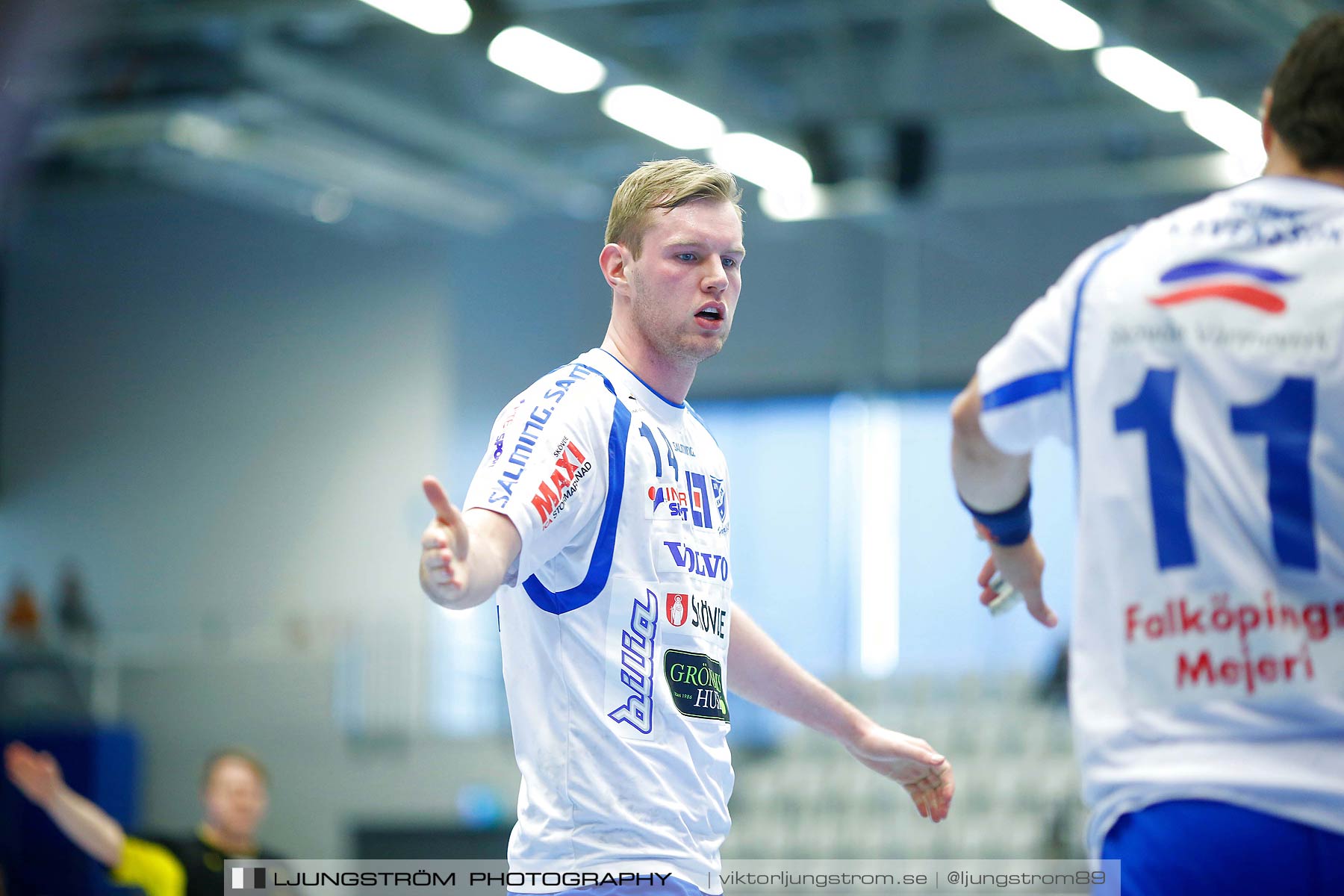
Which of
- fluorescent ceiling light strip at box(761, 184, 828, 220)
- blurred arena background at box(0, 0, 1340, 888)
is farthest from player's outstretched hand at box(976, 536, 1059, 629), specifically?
fluorescent ceiling light strip at box(761, 184, 828, 220)

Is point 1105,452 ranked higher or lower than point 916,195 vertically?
lower

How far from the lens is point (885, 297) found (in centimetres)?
1928

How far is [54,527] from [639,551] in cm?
1931

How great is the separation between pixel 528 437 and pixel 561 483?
0.11 m

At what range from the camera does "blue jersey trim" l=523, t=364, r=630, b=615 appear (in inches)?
117

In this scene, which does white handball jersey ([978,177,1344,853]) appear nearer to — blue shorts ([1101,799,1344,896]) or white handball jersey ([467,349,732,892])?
blue shorts ([1101,799,1344,896])

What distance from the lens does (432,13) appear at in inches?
481

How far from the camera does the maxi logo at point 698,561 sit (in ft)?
10.2

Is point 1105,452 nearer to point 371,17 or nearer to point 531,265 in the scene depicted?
point 371,17

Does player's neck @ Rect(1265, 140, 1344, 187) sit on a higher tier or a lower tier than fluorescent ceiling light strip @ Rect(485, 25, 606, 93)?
lower

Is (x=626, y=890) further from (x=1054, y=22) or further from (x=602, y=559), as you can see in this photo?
(x=1054, y=22)

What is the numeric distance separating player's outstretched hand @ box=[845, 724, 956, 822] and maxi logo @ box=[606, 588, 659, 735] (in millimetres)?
650

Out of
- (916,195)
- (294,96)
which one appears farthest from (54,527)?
(916,195)

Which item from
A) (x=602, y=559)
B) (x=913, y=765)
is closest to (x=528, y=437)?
(x=602, y=559)
